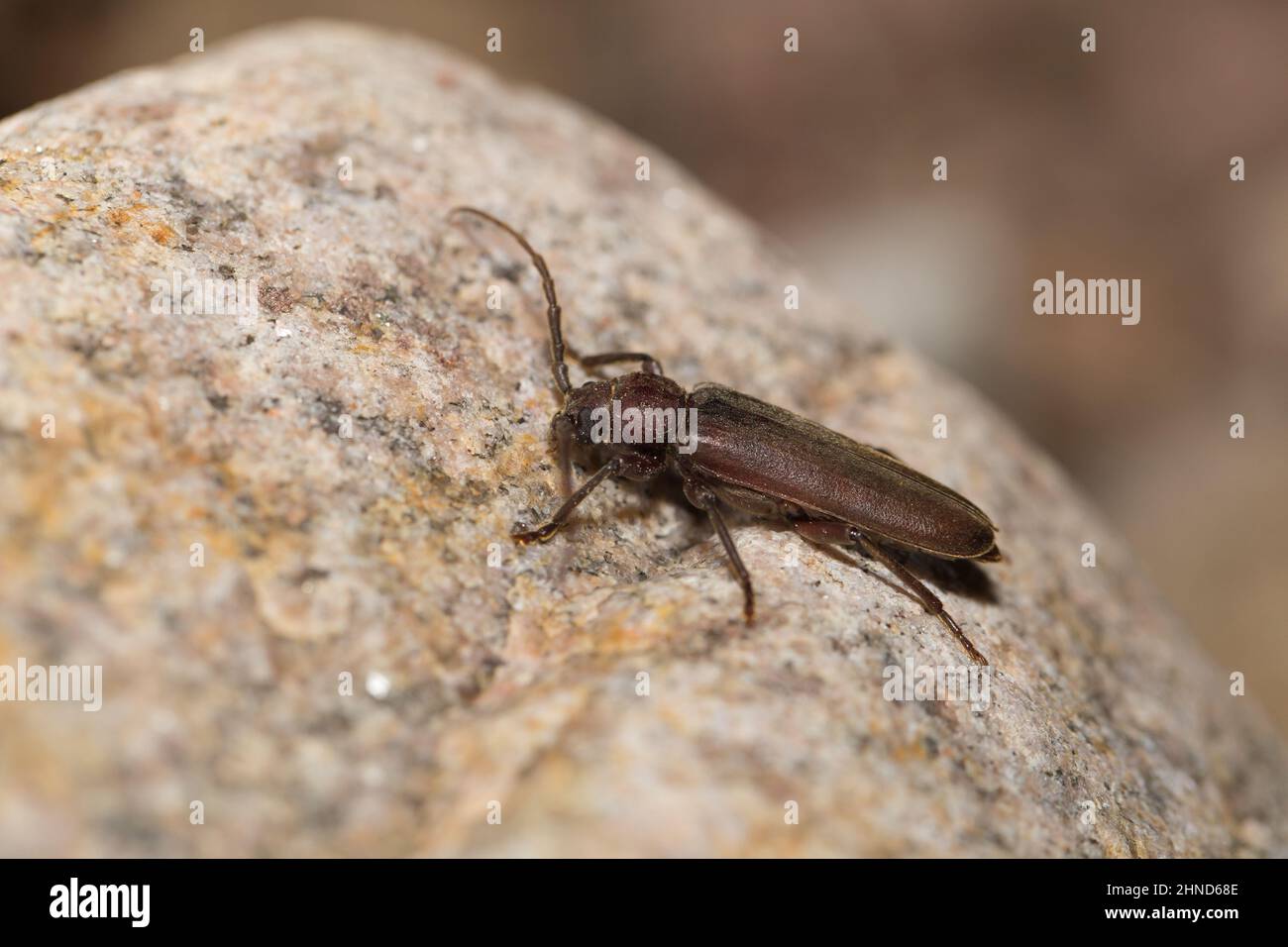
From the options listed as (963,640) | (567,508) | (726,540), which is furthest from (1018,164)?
(567,508)

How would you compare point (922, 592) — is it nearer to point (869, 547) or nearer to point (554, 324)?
point (869, 547)

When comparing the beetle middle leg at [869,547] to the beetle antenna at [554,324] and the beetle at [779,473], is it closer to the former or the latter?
the beetle at [779,473]

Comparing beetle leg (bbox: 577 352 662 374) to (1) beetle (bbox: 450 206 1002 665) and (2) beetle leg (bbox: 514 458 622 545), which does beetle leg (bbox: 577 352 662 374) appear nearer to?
(1) beetle (bbox: 450 206 1002 665)

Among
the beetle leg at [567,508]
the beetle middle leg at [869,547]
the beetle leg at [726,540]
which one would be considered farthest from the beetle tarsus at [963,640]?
the beetle leg at [567,508]

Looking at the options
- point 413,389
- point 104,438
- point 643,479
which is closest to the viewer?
point 104,438

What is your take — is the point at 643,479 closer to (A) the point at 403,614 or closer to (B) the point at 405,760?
(A) the point at 403,614

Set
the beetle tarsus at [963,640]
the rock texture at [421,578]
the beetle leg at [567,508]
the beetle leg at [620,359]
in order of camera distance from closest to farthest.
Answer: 1. the rock texture at [421,578]
2. the beetle leg at [567,508]
3. the beetle tarsus at [963,640]
4. the beetle leg at [620,359]
